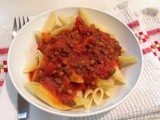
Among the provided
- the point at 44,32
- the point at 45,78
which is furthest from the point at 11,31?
the point at 45,78

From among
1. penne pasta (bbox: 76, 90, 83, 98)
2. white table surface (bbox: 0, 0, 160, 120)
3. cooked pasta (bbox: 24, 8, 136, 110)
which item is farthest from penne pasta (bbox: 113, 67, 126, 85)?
white table surface (bbox: 0, 0, 160, 120)

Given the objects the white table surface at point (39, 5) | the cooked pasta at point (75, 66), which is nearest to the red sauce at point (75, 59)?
the cooked pasta at point (75, 66)

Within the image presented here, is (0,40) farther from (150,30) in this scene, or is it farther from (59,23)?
(150,30)

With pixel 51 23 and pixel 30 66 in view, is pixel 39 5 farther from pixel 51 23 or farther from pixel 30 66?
pixel 30 66

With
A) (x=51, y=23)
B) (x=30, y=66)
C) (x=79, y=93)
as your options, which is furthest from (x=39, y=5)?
(x=79, y=93)

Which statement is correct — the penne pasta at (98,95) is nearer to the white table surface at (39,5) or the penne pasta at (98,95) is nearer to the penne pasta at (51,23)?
the penne pasta at (51,23)

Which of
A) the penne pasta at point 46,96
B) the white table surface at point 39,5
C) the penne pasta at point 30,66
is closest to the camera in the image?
the penne pasta at point 46,96

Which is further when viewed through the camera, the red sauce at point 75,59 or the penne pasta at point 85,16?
the penne pasta at point 85,16
